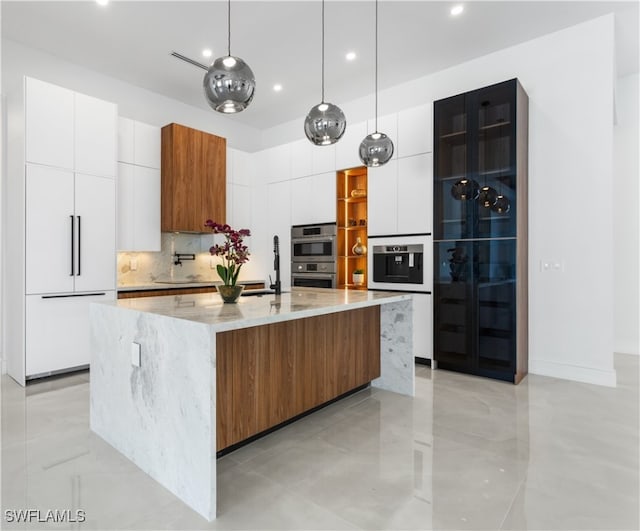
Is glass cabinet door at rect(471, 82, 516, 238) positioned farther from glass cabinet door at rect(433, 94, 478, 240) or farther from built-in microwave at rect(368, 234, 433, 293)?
built-in microwave at rect(368, 234, 433, 293)

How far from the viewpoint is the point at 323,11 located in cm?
352

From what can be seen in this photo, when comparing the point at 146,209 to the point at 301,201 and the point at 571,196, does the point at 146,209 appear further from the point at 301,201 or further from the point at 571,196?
the point at 571,196

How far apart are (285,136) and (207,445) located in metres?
5.40

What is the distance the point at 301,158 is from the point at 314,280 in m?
1.65

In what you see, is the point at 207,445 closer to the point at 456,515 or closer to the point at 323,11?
the point at 456,515

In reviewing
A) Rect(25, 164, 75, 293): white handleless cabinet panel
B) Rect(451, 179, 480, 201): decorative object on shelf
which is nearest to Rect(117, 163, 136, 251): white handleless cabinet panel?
Rect(25, 164, 75, 293): white handleless cabinet panel

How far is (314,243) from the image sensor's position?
5234 millimetres

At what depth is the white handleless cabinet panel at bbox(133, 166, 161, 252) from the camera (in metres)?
4.69

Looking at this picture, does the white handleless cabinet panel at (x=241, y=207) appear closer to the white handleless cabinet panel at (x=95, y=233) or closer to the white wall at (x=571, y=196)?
the white handleless cabinet panel at (x=95, y=233)

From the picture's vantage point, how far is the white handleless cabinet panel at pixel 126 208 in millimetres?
4516

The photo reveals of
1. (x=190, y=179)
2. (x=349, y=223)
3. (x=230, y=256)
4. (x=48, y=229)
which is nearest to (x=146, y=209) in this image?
(x=190, y=179)

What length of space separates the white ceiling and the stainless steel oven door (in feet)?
8.02

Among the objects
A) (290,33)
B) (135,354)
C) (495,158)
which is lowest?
(135,354)

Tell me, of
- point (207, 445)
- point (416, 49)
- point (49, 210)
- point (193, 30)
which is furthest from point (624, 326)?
point (49, 210)
